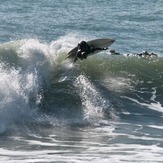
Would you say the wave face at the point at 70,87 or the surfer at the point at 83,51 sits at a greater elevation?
the surfer at the point at 83,51

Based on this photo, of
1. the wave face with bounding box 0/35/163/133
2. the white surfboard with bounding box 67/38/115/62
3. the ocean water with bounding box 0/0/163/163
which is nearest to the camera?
the ocean water with bounding box 0/0/163/163

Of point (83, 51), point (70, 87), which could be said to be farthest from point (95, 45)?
point (70, 87)

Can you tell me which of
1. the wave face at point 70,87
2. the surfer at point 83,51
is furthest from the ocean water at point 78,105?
the surfer at point 83,51

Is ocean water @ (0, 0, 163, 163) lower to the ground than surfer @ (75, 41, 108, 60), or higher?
lower

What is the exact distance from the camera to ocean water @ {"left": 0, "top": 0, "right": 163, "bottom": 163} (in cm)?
1199

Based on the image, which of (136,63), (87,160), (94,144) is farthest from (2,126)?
(136,63)

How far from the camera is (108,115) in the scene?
50.6 ft

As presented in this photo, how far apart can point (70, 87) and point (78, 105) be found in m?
1.15

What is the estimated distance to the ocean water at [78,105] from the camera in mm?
11992

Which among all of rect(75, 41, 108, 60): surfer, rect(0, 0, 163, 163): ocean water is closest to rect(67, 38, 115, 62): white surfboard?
rect(75, 41, 108, 60): surfer

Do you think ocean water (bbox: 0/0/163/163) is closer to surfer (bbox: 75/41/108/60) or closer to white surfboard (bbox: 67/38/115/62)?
white surfboard (bbox: 67/38/115/62)

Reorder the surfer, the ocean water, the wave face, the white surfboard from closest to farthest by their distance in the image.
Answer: the ocean water
the wave face
the surfer
the white surfboard

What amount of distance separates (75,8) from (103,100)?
A: 1934 cm

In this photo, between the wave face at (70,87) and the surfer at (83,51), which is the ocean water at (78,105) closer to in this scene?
the wave face at (70,87)
